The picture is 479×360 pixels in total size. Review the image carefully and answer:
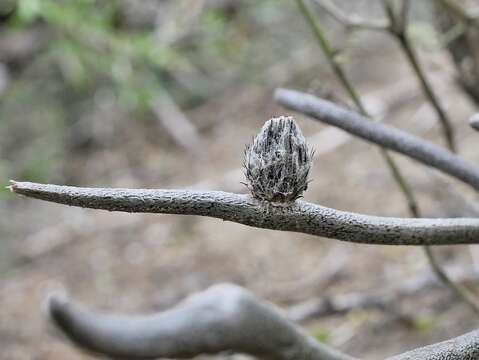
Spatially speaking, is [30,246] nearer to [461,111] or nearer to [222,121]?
[222,121]

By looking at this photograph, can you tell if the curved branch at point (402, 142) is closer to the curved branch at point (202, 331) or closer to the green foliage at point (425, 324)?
the curved branch at point (202, 331)

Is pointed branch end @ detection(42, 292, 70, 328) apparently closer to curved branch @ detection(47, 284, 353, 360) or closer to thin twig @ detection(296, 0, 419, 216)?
curved branch @ detection(47, 284, 353, 360)

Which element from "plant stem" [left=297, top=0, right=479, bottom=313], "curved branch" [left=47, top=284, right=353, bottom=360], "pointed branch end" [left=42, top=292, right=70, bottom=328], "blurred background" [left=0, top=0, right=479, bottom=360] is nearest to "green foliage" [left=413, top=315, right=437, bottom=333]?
"blurred background" [left=0, top=0, right=479, bottom=360]

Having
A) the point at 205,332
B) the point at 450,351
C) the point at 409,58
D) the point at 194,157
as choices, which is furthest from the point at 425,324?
the point at 194,157

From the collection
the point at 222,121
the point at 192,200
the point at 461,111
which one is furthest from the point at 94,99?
the point at 192,200

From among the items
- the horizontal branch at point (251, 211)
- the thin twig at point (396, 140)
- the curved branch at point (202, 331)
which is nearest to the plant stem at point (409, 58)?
the thin twig at point (396, 140)

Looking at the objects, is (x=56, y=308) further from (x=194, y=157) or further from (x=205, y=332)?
(x=194, y=157)
